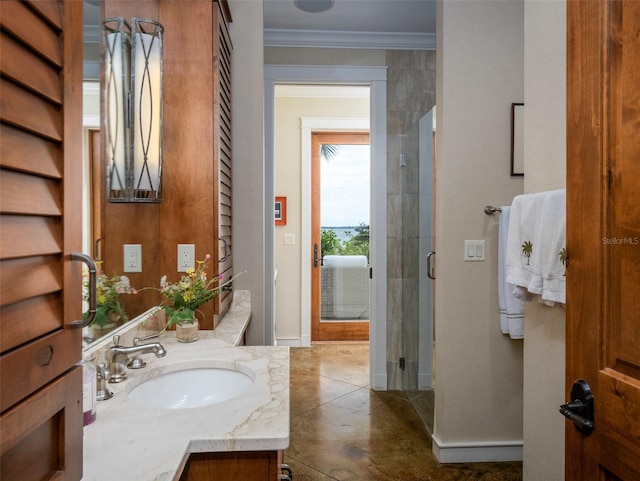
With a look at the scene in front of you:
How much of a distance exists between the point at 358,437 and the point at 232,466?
1839mm

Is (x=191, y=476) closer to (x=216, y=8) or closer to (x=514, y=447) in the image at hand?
(x=216, y=8)

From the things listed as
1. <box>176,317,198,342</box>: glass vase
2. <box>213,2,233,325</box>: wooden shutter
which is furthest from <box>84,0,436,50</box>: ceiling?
<box>176,317,198,342</box>: glass vase

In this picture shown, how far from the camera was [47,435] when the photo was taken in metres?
0.53

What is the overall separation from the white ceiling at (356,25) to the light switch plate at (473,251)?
5.30 feet

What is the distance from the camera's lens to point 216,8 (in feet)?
6.36

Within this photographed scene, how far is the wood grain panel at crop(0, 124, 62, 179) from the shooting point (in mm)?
435

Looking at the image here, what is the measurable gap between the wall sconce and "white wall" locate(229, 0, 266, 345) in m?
0.65

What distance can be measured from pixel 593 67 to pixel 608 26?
0.25 ft

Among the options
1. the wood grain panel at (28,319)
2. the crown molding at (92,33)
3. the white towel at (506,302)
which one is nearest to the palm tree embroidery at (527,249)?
the white towel at (506,302)

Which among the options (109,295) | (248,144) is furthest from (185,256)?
(248,144)

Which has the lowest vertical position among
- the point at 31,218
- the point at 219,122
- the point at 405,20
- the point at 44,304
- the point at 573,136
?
the point at 44,304

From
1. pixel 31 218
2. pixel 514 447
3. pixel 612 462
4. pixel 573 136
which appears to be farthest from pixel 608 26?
pixel 514 447

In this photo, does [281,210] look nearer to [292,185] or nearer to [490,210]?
[292,185]

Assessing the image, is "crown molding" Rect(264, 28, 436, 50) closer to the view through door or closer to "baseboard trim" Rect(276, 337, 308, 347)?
the view through door
